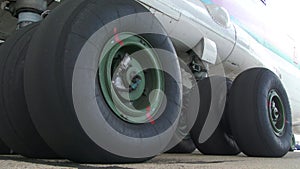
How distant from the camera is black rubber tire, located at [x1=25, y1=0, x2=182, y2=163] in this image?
3.02 ft

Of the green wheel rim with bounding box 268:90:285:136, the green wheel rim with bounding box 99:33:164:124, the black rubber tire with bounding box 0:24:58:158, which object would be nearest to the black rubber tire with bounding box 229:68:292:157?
the green wheel rim with bounding box 268:90:285:136

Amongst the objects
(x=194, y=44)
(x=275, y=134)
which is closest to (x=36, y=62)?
(x=275, y=134)

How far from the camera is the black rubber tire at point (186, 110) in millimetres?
2318

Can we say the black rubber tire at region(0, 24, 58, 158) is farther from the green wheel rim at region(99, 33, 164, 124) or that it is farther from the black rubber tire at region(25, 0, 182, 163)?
the green wheel rim at region(99, 33, 164, 124)

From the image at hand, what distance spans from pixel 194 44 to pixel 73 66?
2.01 meters

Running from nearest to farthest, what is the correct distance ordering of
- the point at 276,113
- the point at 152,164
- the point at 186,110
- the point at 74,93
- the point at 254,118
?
the point at 74,93, the point at 152,164, the point at 254,118, the point at 276,113, the point at 186,110

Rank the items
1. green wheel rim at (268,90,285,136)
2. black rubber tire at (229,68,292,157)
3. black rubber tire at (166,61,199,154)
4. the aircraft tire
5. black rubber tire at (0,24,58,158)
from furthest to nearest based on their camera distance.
Result: black rubber tire at (166,61,199,154)
the aircraft tire
green wheel rim at (268,90,285,136)
black rubber tire at (229,68,292,157)
black rubber tire at (0,24,58,158)

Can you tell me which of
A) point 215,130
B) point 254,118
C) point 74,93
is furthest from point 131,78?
point 215,130

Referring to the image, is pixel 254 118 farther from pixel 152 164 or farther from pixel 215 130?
pixel 152 164

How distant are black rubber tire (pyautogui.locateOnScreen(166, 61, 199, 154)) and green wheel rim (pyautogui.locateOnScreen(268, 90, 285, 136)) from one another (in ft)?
1.67

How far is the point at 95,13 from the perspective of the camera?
1068mm

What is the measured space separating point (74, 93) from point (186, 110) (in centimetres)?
156

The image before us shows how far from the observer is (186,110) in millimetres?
2383

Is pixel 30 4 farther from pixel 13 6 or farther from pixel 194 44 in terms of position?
pixel 194 44
